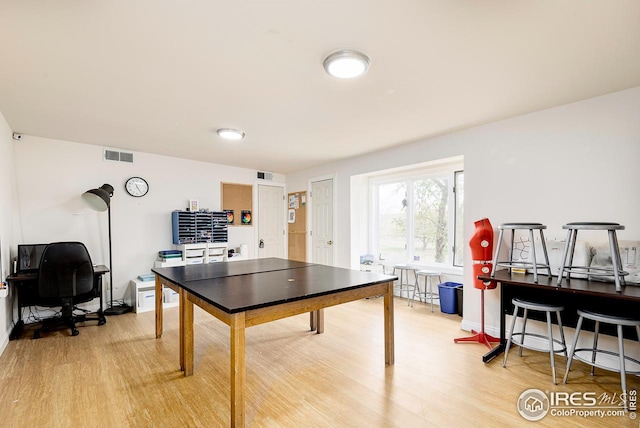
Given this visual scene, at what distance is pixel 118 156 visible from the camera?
4.34 m

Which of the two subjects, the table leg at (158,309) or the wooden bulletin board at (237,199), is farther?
Result: the wooden bulletin board at (237,199)

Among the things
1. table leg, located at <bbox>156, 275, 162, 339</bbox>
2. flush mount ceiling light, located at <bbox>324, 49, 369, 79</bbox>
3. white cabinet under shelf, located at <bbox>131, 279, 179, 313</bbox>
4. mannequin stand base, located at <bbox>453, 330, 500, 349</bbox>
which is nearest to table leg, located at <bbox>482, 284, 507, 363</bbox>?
mannequin stand base, located at <bbox>453, 330, 500, 349</bbox>

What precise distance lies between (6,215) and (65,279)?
925mm

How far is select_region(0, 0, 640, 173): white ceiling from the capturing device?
1529 mm

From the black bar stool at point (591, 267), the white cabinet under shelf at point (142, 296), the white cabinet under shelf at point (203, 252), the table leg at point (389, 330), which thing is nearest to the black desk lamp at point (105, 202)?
the white cabinet under shelf at point (142, 296)

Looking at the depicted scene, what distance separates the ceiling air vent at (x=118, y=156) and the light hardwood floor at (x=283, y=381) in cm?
236

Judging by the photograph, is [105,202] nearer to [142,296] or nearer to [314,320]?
[142,296]

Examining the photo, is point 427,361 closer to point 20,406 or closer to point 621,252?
point 621,252

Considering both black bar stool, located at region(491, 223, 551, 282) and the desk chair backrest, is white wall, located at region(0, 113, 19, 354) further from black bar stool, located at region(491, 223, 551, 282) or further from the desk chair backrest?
black bar stool, located at region(491, 223, 551, 282)

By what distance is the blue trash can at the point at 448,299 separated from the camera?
389 cm

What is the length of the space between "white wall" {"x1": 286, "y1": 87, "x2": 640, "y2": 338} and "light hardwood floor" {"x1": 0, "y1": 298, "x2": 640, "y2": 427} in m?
1.01

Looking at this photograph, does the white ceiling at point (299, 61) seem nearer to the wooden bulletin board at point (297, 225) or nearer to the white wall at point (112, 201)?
the white wall at point (112, 201)

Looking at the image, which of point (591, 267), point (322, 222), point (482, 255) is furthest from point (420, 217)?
point (591, 267)

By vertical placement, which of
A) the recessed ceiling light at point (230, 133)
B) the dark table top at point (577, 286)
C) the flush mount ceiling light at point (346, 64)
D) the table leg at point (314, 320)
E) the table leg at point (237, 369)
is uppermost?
the flush mount ceiling light at point (346, 64)
